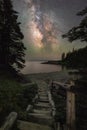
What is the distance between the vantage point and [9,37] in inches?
1130

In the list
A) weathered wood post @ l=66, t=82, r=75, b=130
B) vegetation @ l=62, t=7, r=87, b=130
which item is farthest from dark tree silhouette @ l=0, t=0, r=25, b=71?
weathered wood post @ l=66, t=82, r=75, b=130

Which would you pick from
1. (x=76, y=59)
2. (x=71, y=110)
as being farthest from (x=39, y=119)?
(x=76, y=59)

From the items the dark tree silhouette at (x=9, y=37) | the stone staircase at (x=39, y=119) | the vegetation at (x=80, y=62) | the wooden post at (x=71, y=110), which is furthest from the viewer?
the dark tree silhouette at (x=9, y=37)

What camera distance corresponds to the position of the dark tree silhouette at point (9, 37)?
92.3 ft

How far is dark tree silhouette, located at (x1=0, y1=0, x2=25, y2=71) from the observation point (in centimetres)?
2814

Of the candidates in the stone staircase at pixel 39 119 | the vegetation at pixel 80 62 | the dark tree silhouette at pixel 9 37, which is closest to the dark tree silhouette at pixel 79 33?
the vegetation at pixel 80 62

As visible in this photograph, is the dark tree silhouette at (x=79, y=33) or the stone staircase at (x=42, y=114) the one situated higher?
the dark tree silhouette at (x=79, y=33)

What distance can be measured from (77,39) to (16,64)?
1446 centimetres

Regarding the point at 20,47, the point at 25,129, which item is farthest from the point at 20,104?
the point at 20,47

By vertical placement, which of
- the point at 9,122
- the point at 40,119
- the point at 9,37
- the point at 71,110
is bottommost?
the point at 40,119

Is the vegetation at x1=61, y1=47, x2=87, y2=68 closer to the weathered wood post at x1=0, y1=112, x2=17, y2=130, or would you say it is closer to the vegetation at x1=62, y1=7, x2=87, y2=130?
the vegetation at x1=62, y1=7, x2=87, y2=130

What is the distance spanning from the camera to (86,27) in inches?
633

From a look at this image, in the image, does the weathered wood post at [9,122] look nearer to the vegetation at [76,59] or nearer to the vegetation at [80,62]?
the vegetation at [80,62]

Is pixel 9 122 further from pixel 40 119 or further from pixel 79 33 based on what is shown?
pixel 79 33
